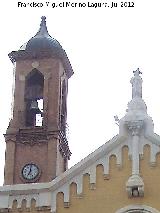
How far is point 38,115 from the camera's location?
1323 inches

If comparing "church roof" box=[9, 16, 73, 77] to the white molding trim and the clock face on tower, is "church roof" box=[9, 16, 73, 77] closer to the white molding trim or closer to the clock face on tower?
the clock face on tower

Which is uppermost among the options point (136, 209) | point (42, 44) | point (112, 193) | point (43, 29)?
point (43, 29)

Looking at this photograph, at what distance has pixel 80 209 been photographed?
73.1ft

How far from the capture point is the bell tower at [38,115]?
32.7 meters

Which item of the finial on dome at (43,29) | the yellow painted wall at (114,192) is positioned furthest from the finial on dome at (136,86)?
the finial on dome at (43,29)

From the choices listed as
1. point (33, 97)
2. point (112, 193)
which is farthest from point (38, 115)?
point (112, 193)

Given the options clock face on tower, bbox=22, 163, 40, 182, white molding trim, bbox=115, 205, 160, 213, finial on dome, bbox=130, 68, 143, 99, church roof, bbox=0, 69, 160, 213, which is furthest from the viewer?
clock face on tower, bbox=22, 163, 40, 182

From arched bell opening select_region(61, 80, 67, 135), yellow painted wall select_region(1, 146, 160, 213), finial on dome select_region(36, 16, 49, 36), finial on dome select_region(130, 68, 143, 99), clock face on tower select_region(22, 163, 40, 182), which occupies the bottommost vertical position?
yellow painted wall select_region(1, 146, 160, 213)

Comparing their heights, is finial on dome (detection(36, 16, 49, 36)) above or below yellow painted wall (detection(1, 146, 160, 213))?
above

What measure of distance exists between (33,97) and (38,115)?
907 mm

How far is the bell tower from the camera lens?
107 ft

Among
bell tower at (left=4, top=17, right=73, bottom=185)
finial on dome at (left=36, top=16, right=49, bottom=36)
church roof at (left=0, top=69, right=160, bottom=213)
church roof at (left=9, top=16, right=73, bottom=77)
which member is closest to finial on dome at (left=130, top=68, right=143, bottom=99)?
church roof at (left=0, top=69, right=160, bottom=213)

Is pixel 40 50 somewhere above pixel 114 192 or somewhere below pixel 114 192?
above

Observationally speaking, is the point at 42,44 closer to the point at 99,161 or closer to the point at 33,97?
the point at 33,97
